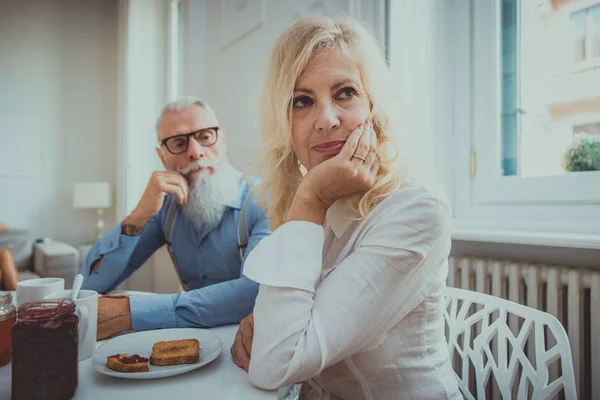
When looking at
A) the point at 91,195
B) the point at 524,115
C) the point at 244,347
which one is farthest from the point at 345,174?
the point at 91,195

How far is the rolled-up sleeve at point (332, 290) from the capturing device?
70cm

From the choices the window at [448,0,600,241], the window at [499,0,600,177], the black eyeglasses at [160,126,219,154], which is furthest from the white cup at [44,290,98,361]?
the window at [499,0,600,177]

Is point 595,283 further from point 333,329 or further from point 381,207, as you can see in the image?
point 333,329

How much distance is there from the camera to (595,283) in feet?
4.18

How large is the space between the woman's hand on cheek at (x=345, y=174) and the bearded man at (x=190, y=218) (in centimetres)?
46

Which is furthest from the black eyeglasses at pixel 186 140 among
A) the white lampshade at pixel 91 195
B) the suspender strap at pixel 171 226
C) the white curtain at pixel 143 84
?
the white lampshade at pixel 91 195

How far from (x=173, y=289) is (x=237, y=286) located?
2839 millimetres

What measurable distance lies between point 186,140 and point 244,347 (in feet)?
3.76

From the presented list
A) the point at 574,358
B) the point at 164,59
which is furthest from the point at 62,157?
the point at 574,358

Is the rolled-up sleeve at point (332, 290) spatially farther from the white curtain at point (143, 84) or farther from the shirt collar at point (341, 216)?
the white curtain at point (143, 84)

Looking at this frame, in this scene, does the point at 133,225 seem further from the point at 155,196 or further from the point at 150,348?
the point at 150,348

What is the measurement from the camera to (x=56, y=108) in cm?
516

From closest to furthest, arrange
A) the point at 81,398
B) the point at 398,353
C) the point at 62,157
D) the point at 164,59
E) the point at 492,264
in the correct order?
the point at 81,398
the point at 398,353
the point at 492,264
the point at 164,59
the point at 62,157

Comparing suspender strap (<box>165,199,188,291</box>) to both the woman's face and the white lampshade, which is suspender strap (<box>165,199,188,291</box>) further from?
the white lampshade
